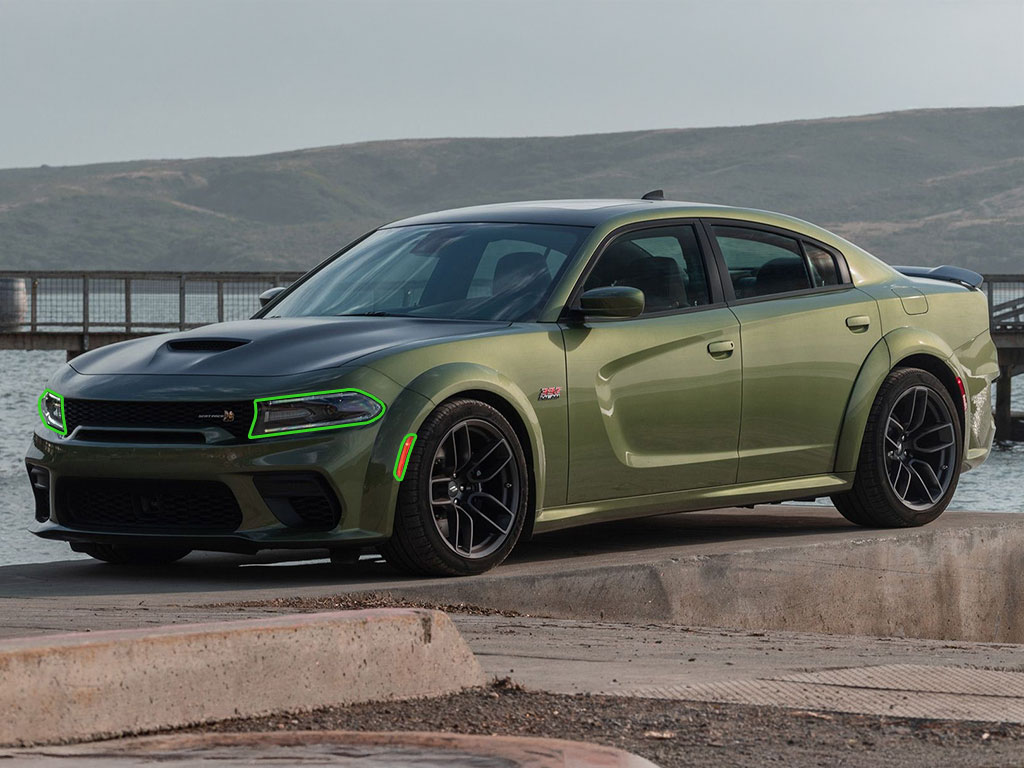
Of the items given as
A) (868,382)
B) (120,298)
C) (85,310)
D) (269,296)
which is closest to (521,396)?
(269,296)

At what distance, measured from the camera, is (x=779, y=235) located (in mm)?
8984

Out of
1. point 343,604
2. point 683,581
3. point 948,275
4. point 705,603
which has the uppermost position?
point 948,275

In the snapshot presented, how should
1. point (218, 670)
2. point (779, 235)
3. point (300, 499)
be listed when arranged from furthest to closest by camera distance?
point (779, 235)
point (300, 499)
point (218, 670)

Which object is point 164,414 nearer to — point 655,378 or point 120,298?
point 655,378

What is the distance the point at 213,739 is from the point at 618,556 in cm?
412

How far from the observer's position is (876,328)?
905cm

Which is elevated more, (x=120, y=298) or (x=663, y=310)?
(x=663, y=310)

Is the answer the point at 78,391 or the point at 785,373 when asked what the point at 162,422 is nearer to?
the point at 78,391

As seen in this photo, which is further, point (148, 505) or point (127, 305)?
point (127, 305)

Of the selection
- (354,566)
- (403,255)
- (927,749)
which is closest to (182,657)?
(927,749)

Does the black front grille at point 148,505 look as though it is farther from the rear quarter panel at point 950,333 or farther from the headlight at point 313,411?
the rear quarter panel at point 950,333

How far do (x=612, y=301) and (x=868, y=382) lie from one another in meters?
1.83

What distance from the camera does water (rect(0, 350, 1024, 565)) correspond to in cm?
2377

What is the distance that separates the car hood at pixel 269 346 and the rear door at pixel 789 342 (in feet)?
4.77
